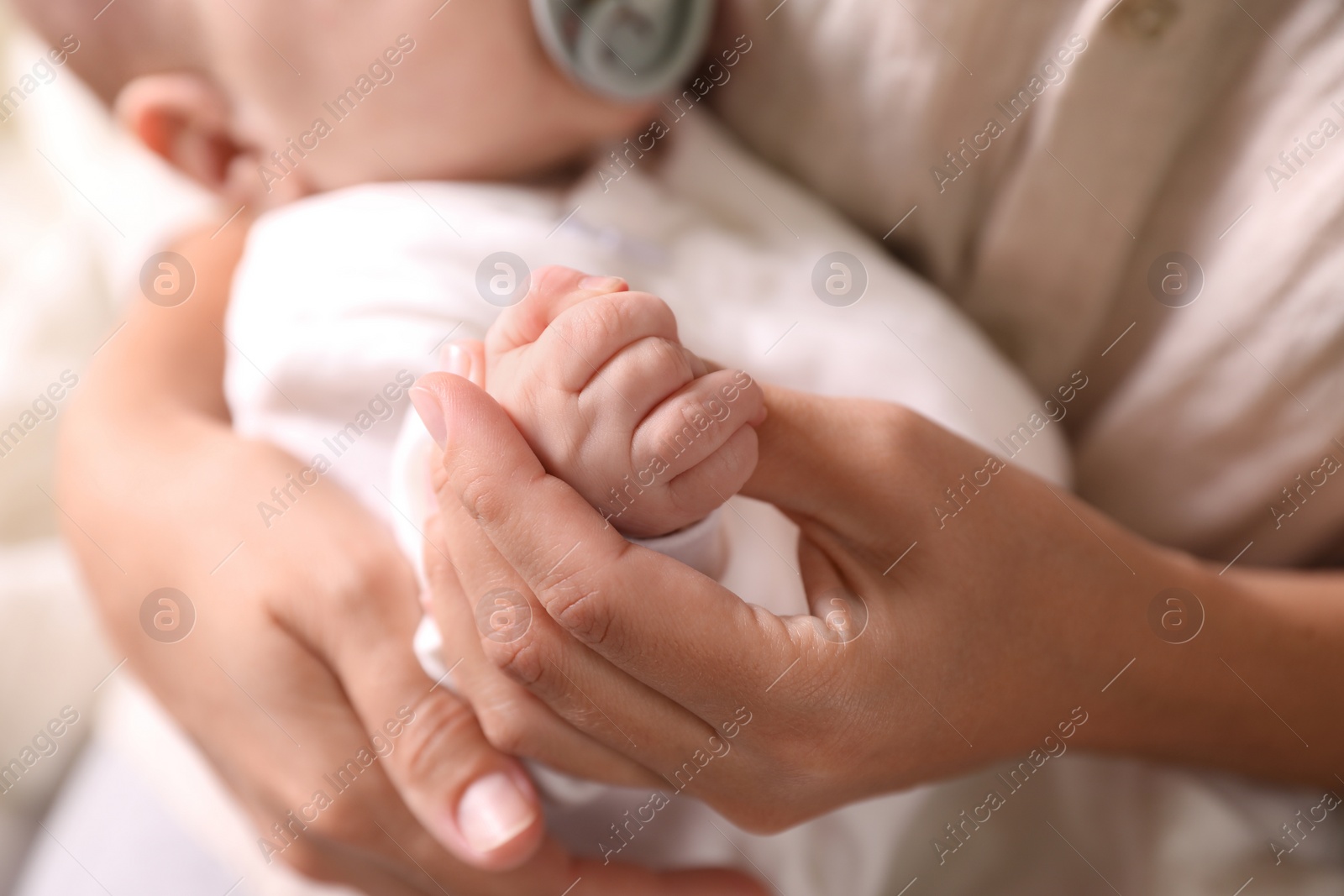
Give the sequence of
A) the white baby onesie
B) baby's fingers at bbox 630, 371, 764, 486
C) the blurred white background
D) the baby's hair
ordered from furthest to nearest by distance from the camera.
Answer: the blurred white background, the baby's hair, the white baby onesie, baby's fingers at bbox 630, 371, 764, 486

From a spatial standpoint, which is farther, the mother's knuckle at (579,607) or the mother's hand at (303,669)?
the mother's hand at (303,669)

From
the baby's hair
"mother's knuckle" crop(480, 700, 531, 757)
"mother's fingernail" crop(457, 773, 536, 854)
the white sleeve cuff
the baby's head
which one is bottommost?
"mother's fingernail" crop(457, 773, 536, 854)

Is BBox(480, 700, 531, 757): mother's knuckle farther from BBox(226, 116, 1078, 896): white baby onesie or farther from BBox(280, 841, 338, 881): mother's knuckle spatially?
→ BBox(280, 841, 338, 881): mother's knuckle

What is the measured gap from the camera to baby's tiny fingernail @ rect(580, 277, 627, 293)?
1.53 ft

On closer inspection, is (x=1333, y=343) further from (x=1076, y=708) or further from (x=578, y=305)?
(x=578, y=305)

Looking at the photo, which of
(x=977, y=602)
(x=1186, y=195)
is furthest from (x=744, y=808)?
(x=1186, y=195)

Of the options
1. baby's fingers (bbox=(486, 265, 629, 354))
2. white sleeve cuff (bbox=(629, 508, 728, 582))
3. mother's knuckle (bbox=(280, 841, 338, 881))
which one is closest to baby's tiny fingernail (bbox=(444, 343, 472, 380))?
baby's fingers (bbox=(486, 265, 629, 354))

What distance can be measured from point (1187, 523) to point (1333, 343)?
192 mm

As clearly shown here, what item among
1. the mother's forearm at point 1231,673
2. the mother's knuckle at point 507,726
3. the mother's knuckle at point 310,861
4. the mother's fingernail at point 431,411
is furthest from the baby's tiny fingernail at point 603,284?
the mother's knuckle at point 310,861

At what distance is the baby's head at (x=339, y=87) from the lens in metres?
0.73

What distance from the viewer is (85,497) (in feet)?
2.69

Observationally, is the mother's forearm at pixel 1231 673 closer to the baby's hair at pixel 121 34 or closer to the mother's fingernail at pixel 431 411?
the mother's fingernail at pixel 431 411

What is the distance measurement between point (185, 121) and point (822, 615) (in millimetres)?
814

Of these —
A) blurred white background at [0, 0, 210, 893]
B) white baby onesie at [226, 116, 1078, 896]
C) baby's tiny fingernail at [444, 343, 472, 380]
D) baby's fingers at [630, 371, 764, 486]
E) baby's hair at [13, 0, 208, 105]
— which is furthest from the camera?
blurred white background at [0, 0, 210, 893]
